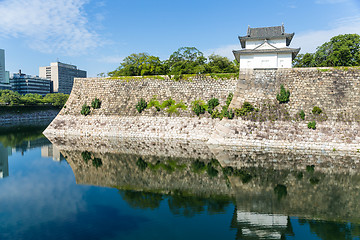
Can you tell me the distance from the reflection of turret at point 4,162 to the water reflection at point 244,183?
4677 mm

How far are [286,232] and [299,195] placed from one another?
4.42 m

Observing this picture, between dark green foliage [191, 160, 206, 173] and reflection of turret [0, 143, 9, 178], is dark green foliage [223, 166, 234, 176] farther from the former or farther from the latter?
reflection of turret [0, 143, 9, 178]

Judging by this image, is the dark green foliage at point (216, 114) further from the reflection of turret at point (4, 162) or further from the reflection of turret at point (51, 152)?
the reflection of turret at point (4, 162)

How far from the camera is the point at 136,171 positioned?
61.5ft

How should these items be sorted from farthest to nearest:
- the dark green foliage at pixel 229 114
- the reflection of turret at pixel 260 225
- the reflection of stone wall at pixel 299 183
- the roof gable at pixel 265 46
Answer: the roof gable at pixel 265 46, the dark green foliage at pixel 229 114, the reflection of stone wall at pixel 299 183, the reflection of turret at pixel 260 225

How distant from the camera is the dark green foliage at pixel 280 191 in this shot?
14.0 metres

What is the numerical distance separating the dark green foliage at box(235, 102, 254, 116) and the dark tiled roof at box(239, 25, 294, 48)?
459 inches

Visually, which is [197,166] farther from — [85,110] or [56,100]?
[56,100]

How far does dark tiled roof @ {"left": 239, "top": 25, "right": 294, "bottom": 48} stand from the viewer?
114 feet

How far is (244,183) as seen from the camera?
16.0m

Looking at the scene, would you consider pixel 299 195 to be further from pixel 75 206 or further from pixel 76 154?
pixel 76 154

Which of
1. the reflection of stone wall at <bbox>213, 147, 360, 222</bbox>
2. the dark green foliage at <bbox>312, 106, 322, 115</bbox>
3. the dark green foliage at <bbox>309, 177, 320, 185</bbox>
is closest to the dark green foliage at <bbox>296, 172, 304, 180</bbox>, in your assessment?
the reflection of stone wall at <bbox>213, 147, 360, 222</bbox>

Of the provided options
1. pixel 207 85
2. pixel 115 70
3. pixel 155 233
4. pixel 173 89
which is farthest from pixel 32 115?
pixel 155 233

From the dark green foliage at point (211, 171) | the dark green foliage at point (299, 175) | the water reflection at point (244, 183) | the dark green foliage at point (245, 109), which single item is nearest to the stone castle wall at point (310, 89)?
the dark green foliage at point (245, 109)
